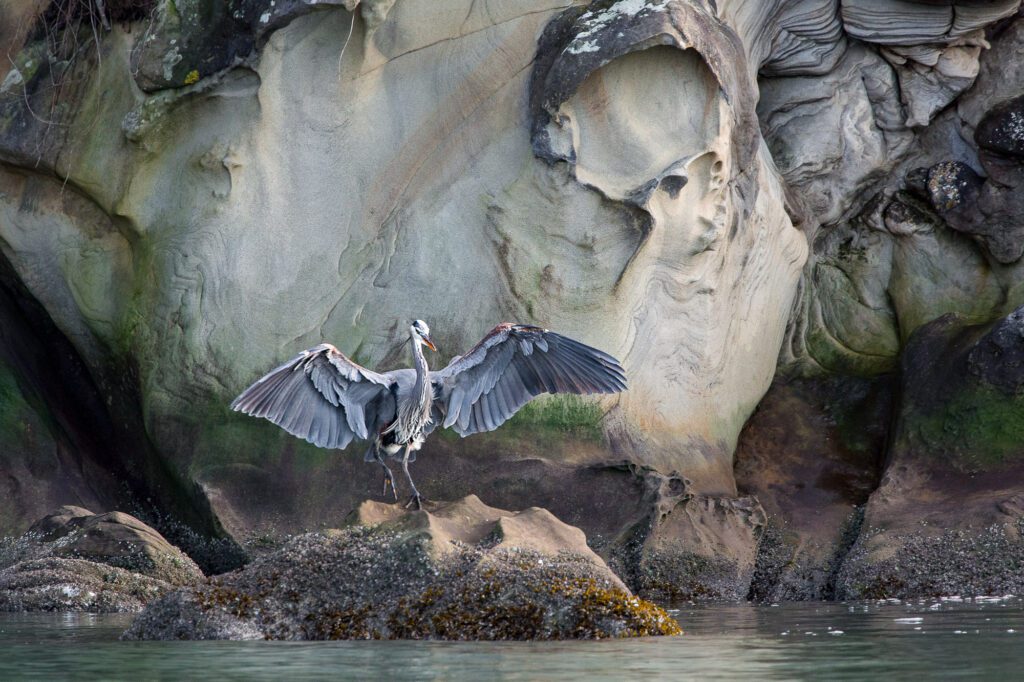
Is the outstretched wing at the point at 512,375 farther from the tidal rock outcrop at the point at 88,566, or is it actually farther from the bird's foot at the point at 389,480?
the tidal rock outcrop at the point at 88,566

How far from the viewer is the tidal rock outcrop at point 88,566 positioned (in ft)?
25.7

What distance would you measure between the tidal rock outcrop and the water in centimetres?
82

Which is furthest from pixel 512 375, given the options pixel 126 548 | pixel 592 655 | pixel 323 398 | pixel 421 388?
pixel 592 655

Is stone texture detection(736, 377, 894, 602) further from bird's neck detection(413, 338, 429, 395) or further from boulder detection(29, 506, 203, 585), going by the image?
boulder detection(29, 506, 203, 585)

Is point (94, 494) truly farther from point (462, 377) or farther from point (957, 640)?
point (957, 640)

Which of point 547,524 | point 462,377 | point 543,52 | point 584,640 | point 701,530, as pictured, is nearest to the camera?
point 584,640

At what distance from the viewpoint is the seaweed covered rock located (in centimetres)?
608

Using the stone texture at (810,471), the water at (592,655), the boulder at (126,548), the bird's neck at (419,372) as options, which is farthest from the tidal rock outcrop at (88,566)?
the stone texture at (810,471)

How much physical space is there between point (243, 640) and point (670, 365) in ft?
15.5

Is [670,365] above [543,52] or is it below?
below

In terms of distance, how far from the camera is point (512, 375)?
790 cm

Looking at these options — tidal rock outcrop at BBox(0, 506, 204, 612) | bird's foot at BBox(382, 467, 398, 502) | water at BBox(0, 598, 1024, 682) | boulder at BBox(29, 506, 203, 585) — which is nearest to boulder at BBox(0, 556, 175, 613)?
tidal rock outcrop at BBox(0, 506, 204, 612)

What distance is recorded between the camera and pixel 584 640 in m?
5.98

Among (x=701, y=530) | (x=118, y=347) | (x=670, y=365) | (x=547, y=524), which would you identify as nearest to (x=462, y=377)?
(x=547, y=524)
